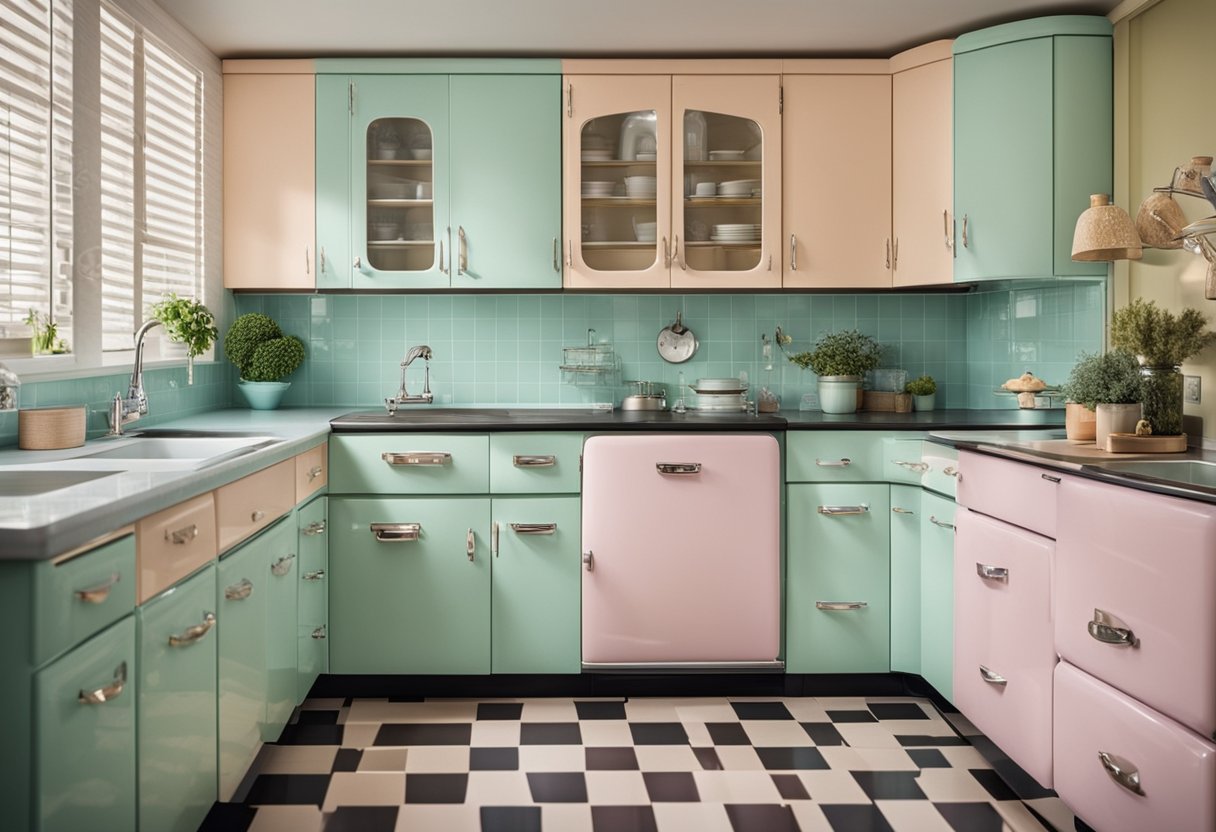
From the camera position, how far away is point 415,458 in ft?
10.2

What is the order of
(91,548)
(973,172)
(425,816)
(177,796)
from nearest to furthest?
(91,548), (177,796), (425,816), (973,172)

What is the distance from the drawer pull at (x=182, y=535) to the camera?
5.81 feet

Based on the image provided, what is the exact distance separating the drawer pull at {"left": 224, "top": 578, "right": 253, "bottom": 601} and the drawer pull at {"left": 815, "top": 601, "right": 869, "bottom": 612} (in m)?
1.80

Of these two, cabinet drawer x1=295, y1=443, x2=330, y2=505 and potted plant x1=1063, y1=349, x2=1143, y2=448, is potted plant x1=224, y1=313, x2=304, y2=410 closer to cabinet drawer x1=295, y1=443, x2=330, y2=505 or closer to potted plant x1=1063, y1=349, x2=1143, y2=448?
cabinet drawer x1=295, y1=443, x2=330, y2=505

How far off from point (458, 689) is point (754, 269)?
1.80 m

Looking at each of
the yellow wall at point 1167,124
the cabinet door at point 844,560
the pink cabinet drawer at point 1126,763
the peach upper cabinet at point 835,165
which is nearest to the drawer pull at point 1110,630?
the pink cabinet drawer at point 1126,763

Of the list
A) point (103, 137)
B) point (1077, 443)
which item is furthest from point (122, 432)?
point (1077, 443)

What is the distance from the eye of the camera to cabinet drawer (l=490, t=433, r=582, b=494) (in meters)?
3.12

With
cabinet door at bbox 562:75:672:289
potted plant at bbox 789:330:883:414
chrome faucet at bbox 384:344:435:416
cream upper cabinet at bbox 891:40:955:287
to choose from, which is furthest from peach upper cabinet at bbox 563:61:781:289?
chrome faucet at bbox 384:344:435:416

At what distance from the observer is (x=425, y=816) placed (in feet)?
7.61

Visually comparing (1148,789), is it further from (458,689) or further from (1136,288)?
(458,689)

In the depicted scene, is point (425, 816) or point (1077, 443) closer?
point (425, 816)

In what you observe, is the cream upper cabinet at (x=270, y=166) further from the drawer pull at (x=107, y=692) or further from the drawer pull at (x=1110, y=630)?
the drawer pull at (x=1110, y=630)

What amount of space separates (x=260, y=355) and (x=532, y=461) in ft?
3.87
